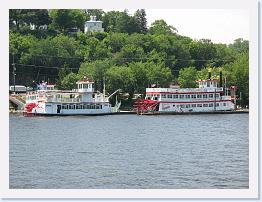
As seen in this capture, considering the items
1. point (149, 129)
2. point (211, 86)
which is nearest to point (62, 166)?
point (149, 129)

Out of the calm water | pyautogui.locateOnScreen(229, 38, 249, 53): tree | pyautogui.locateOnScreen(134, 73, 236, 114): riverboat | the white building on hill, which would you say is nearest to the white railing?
pyautogui.locateOnScreen(134, 73, 236, 114): riverboat

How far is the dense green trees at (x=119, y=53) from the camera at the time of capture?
2720 centimetres

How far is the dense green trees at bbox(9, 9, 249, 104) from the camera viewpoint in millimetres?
27203

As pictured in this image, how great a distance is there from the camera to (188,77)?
2956 centimetres

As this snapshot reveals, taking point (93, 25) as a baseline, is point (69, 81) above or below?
below

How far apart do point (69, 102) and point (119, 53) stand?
20.4 feet

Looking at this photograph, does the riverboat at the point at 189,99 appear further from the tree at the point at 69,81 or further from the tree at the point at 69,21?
the tree at the point at 69,21

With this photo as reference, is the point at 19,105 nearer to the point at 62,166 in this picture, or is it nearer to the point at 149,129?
the point at 149,129

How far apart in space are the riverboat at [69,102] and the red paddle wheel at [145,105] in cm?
70

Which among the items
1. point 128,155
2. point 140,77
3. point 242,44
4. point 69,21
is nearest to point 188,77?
point 140,77

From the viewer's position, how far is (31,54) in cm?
2695

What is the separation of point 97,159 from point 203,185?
3213 mm

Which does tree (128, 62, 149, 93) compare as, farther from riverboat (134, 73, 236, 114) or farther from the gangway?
the gangway
